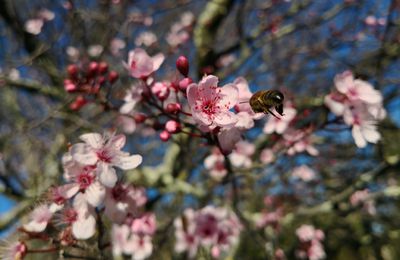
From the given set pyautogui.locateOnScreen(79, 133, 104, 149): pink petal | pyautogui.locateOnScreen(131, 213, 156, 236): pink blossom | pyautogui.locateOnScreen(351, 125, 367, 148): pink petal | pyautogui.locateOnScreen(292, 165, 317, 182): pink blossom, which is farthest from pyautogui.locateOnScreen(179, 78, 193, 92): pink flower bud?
pyautogui.locateOnScreen(292, 165, 317, 182): pink blossom

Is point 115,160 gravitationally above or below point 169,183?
above

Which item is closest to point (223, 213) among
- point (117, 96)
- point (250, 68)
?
point (117, 96)

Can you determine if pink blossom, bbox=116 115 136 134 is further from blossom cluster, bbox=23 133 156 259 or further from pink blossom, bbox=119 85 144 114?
blossom cluster, bbox=23 133 156 259

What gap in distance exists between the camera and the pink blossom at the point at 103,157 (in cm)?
139

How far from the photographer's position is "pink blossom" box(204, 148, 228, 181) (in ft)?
8.99

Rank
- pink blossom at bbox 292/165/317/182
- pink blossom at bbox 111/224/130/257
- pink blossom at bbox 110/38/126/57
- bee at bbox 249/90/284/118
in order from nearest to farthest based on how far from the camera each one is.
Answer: bee at bbox 249/90/284/118
pink blossom at bbox 111/224/130/257
pink blossom at bbox 292/165/317/182
pink blossom at bbox 110/38/126/57

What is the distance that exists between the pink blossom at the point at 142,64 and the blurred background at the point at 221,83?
0.29m

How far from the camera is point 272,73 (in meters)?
5.82

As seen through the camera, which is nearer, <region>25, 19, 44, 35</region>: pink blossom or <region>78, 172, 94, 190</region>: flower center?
<region>78, 172, 94, 190</region>: flower center

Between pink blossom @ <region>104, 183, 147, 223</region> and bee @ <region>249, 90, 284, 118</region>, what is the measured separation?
773 millimetres

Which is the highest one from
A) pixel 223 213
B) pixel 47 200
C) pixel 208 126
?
pixel 208 126

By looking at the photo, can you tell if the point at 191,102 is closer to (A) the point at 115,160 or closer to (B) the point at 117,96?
(A) the point at 115,160

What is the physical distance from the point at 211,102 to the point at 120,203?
2.12 feet

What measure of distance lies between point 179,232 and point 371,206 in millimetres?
2592
